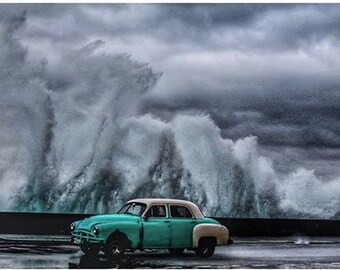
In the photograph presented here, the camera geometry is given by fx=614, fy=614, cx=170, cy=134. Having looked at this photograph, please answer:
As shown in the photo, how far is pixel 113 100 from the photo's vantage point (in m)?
11.5

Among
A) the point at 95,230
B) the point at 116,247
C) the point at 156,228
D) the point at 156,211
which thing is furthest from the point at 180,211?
the point at 95,230

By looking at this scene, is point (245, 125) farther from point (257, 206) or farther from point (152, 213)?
point (152, 213)

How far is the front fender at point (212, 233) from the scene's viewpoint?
10.4 metres

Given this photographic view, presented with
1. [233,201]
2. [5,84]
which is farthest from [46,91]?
[233,201]

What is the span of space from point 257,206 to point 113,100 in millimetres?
3334

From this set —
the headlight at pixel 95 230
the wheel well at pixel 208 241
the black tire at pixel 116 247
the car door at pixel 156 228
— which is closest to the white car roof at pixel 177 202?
the car door at pixel 156 228

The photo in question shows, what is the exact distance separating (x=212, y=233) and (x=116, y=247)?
67.2 inches

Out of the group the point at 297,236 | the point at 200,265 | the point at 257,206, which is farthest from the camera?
the point at 297,236

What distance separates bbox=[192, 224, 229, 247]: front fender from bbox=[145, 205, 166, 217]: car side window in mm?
622

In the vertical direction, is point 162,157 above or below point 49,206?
above

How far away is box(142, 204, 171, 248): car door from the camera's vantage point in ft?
33.0

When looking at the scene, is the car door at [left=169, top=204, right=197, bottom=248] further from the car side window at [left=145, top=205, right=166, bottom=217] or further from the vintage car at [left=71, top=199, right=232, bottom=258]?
the car side window at [left=145, top=205, right=166, bottom=217]

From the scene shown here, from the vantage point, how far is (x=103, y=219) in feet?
32.5

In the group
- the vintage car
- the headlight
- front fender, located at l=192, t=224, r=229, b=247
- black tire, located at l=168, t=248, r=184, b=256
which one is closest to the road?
black tire, located at l=168, t=248, r=184, b=256
